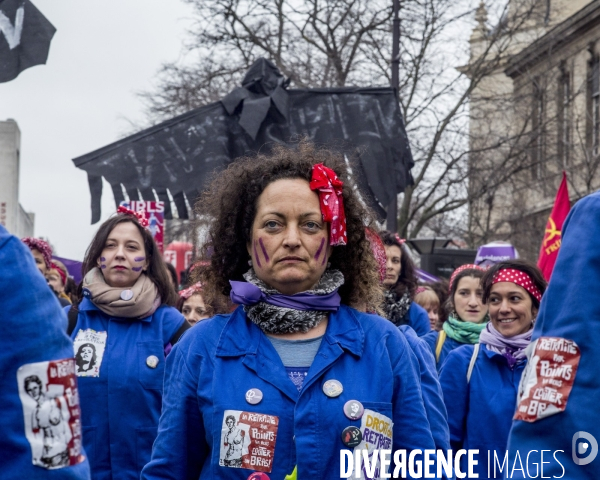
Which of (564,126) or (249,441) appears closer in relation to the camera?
(249,441)

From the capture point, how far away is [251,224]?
3.53m

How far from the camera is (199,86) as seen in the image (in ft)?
75.9

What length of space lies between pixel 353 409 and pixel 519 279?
111 inches

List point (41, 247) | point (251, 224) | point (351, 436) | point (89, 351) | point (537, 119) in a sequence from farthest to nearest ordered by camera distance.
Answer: point (537, 119)
point (41, 247)
point (89, 351)
point (251, 224)
point (351, 436)

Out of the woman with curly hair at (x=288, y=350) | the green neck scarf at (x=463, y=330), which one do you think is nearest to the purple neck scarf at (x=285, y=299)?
the woman with curly hair at (x=288, y=350)

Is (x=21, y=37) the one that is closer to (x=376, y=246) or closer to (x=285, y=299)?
(x=376, y=246)

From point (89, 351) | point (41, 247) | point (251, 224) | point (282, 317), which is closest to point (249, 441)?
point (282, 317)

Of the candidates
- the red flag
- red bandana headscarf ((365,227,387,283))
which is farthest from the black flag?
the red flag

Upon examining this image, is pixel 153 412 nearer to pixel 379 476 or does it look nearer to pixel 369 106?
pixel 379 476

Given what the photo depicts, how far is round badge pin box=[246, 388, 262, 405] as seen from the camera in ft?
9.91

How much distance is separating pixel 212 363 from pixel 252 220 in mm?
602

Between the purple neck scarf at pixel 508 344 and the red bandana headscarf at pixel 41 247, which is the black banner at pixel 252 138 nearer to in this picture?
the red bandana headscarf at pixel 41 247

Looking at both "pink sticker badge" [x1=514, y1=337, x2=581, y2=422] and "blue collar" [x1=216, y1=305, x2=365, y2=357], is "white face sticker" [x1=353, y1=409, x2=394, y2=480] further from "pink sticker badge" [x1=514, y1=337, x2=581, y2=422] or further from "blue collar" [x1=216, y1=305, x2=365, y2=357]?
"pink sticker badge" [x1=514, y1=337, x2=581, y2=422]

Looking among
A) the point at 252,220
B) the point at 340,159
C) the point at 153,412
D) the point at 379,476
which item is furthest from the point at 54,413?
the point at 153,412
